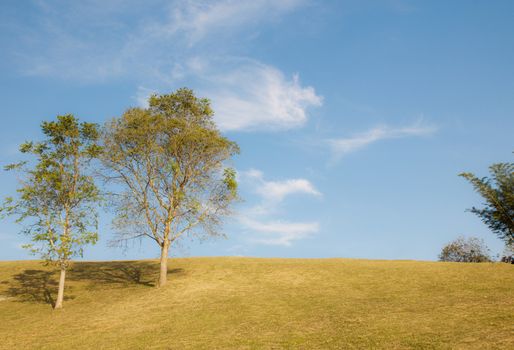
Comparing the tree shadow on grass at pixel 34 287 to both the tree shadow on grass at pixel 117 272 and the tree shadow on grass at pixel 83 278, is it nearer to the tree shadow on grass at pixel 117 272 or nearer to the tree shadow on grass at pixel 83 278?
the tree shadow on grass at pixel 83 278

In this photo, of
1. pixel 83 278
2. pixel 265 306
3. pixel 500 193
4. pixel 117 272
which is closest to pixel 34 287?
pixel 83 278


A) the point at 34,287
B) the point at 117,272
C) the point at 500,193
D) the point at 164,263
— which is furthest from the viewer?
the point at 117,272

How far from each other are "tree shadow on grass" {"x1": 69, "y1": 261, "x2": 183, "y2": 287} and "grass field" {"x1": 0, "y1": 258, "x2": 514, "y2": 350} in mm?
148

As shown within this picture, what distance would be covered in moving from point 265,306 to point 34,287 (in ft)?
97.9

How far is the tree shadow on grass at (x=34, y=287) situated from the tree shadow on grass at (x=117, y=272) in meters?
2.89

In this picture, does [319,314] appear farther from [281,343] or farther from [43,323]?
[43,323]

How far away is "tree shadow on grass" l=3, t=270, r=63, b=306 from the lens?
4456 centimetres

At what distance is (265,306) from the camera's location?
1364 inches

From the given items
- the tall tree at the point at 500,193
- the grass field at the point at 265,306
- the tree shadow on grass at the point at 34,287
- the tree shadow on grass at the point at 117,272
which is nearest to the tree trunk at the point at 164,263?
the grass field at the point at 265,306

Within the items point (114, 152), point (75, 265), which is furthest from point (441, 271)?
point (75, 265)

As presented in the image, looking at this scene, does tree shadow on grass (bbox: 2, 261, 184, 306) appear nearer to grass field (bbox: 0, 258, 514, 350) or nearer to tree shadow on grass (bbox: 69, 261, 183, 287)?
tree shadow on grass (bbox: 69, 261, 183, 287)

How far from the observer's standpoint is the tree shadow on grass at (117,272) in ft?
162

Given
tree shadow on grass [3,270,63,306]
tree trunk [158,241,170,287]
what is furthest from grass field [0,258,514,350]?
tree trunk [158,241,170,287]

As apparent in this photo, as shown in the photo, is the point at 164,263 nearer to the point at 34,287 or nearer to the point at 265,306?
the point at 265,306
